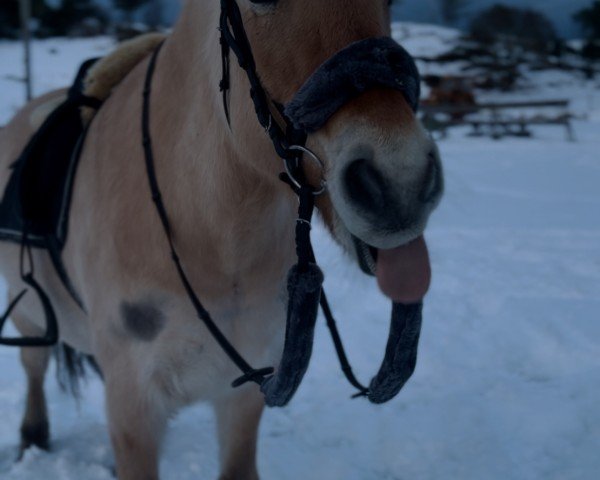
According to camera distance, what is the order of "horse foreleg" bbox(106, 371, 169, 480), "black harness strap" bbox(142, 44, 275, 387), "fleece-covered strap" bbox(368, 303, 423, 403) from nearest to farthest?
"fleece-covered strap" bbox(368, 303, 423, 403), "black harness strap" bbox(142, 44, 275, 387), "horse foreleg" bbox(106, 371, 169, 480)

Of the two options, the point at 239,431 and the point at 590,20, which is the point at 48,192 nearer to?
the point at 239,431

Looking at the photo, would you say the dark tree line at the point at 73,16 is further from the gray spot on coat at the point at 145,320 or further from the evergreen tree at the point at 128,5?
the gray spot on coat at the point at 145,320

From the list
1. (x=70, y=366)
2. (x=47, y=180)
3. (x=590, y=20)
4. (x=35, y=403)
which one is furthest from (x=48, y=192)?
(x=590, y=20)

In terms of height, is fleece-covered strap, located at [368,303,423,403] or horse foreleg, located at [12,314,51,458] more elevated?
fleece-covered strap, located at [368,303,423,403]

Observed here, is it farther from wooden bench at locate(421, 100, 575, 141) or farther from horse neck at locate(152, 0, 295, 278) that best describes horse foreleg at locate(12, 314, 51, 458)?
wooden bench at locate(421, 100, 575, 141)

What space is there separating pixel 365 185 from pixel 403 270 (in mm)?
236

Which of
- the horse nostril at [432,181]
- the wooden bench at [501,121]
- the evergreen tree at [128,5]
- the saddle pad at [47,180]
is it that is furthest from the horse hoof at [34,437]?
the evergreen tree at [128,5]

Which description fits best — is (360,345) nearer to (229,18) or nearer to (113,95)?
(113,95)

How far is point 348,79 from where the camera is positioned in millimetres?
1358

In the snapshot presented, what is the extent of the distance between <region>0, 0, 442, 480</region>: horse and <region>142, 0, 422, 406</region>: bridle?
0.08ft

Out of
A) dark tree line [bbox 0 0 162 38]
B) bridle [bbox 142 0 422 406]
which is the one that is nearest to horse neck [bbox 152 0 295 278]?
bridle [bbox 142 0 422 406]

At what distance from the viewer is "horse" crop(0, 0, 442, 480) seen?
1.47 metres

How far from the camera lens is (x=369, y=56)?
137cm

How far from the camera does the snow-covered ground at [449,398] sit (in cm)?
321
